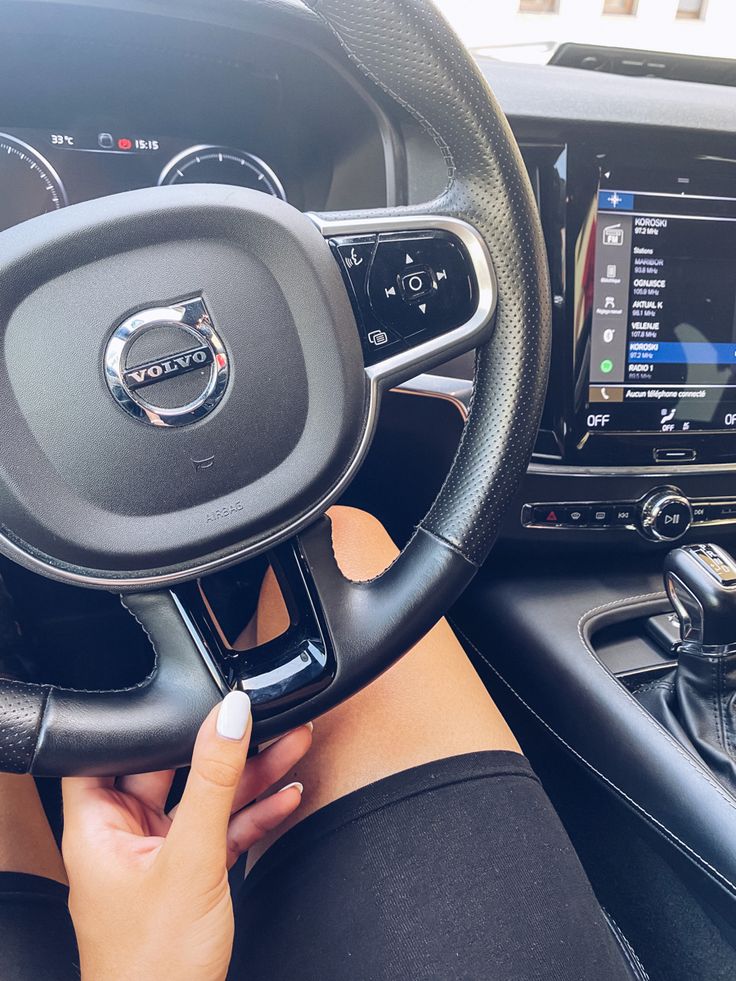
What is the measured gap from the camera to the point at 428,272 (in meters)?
0.59

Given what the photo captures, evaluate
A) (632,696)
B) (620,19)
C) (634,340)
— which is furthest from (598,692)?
(620,19)

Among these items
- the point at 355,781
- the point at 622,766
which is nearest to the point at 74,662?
the point at 355,781

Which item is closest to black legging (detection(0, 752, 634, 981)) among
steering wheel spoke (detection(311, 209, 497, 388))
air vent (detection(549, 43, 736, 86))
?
steering wheel spoke (detection(311, 209, 497, 388))

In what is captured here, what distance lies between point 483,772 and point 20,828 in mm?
373

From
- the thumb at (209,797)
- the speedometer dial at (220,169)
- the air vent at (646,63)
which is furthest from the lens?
the air vent at (646,63)

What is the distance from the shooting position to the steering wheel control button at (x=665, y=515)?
90cm

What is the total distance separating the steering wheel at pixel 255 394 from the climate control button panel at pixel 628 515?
0.30 meters

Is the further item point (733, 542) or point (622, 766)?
point (733, 542)

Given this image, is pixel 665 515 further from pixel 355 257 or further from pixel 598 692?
pixel 355 257

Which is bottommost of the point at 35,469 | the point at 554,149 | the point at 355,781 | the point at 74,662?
the point at 74,662

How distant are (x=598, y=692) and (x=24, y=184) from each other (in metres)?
0.72

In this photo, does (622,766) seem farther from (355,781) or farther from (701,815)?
(355,781)

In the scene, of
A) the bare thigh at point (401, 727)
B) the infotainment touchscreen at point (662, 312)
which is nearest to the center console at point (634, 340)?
the infotainment touchscreen at point (662, 312)

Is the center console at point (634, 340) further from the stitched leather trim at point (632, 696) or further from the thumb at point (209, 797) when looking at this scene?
the thumb at point (209, 797)
